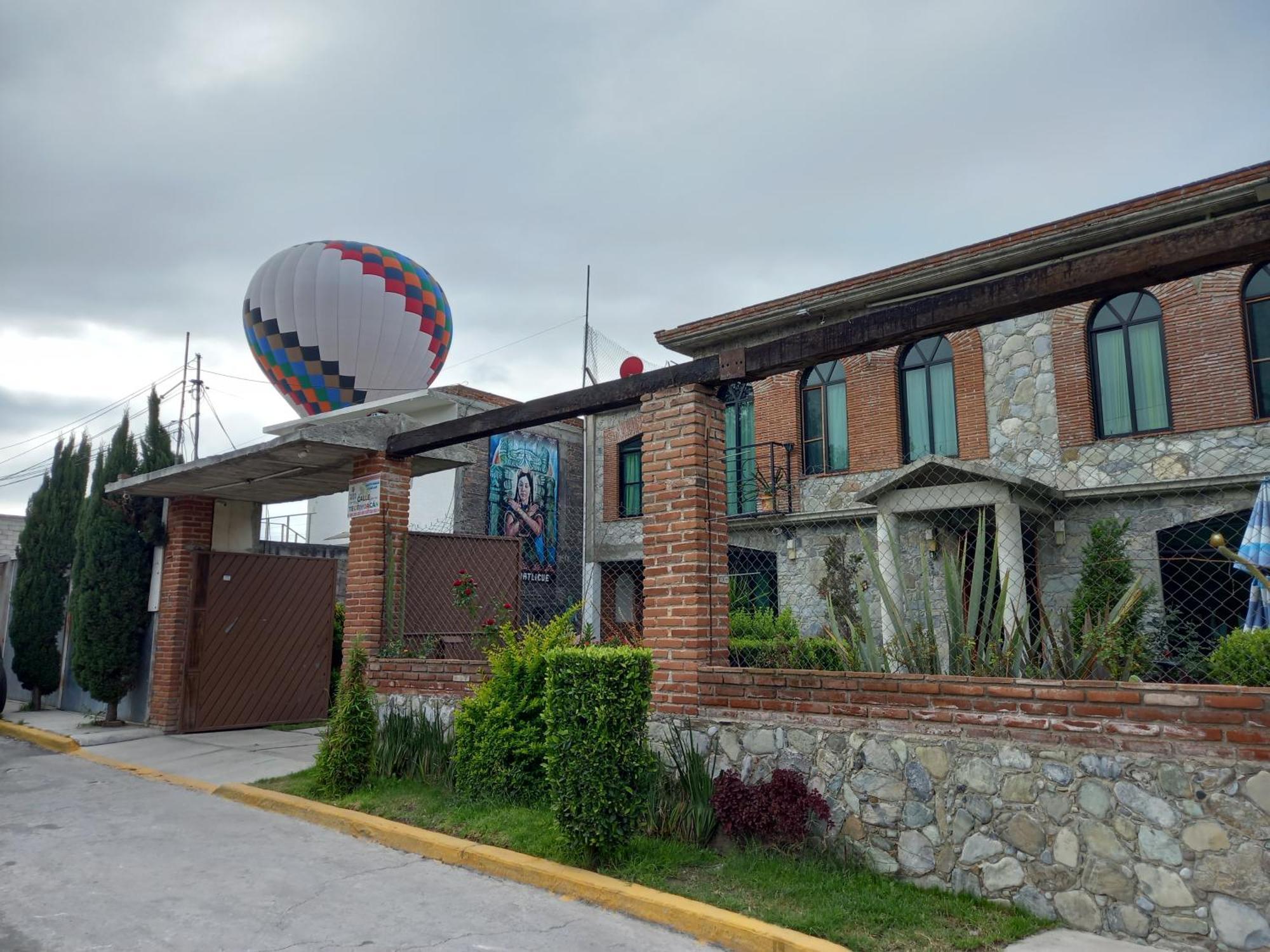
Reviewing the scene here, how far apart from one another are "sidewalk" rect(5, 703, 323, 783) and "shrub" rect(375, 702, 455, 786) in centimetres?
143

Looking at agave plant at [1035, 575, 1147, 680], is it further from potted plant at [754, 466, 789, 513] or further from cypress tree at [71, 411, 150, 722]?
potted plant at [754, 466, 789, 513]

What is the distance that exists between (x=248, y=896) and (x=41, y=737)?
8.40m

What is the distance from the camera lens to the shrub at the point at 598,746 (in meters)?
5.25

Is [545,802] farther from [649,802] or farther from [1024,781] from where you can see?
[1024,781]

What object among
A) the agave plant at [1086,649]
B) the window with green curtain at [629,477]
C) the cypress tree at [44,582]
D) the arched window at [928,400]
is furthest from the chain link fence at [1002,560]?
the cypress tree at [44,582]

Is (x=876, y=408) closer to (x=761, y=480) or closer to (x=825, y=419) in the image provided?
(x=825, y=419)

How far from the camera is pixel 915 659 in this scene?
555 cm

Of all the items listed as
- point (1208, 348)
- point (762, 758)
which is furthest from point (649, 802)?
point (1208, 348)

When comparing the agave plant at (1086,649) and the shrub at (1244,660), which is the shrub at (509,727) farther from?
the shrub at (1244,660)

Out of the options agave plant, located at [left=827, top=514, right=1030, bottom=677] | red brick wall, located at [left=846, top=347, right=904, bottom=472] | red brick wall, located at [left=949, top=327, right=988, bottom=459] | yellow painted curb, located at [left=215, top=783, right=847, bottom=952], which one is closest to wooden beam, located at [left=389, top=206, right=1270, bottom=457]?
agave plant, located at [left=827, top=514, right=1030, bottom=677]

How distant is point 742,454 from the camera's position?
62.5 feet

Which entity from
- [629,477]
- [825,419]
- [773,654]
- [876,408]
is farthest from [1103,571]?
[629,477]

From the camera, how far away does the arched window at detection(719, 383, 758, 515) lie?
18766 mm

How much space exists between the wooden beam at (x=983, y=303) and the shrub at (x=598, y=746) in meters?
2.23
